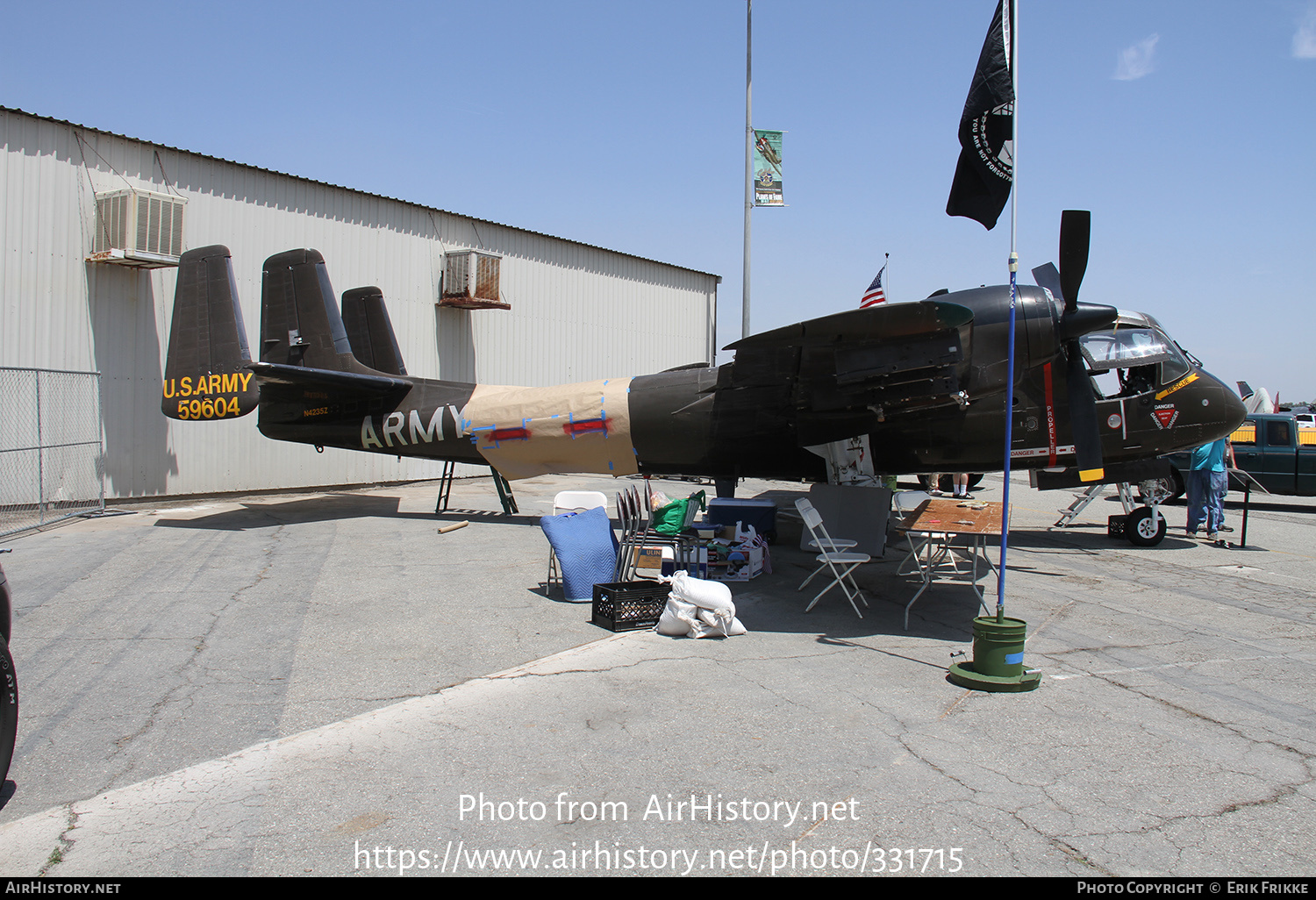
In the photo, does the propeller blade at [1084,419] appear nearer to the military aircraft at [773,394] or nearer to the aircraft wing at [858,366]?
the military aircraft at [773,394]

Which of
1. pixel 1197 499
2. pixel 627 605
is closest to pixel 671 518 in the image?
pixel 627 605

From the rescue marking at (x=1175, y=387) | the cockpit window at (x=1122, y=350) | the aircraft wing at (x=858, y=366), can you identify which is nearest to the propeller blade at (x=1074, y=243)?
the aircraft wing at (x=858, y=366)

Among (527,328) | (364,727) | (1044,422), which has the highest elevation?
(527,328)

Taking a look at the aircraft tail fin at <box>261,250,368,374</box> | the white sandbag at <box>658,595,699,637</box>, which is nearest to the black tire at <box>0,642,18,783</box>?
the white sandbag at <box>658,595,699,637</box>

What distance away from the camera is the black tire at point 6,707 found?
3.18 metres

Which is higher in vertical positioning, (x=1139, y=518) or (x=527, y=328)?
(x=527, y=328)

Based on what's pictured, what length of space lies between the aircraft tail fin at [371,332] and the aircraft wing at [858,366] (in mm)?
7386

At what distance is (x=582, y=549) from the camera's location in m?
7.85

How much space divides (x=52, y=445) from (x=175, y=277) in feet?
12.4

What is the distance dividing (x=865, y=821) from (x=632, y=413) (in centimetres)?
811

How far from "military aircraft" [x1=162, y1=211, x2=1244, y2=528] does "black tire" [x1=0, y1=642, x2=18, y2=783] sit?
252 inches
